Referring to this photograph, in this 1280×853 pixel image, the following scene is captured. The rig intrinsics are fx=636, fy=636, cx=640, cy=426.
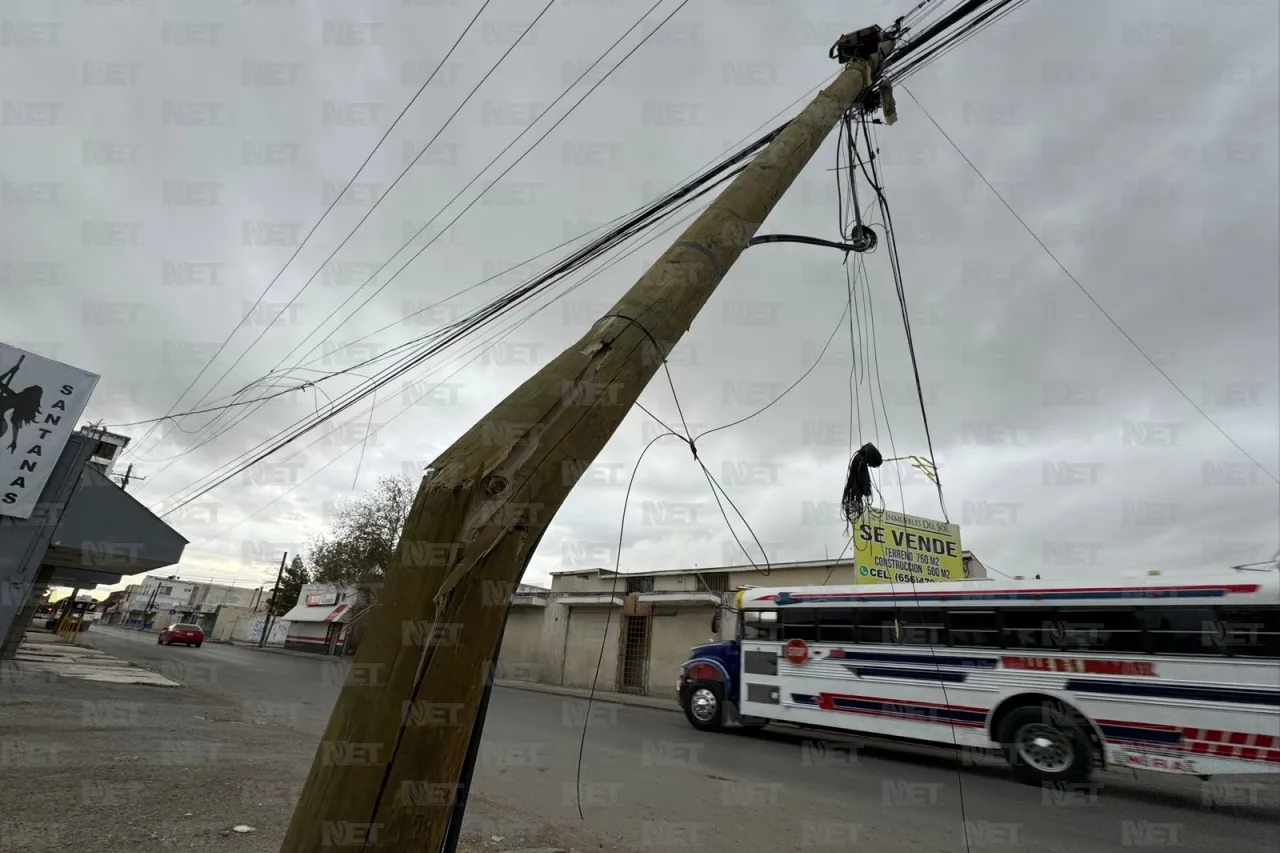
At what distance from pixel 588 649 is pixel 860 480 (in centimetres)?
1963

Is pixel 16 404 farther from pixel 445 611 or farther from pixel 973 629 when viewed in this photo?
pixel 973 629

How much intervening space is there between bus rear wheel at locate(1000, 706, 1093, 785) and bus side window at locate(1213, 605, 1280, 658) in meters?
A: 2.04

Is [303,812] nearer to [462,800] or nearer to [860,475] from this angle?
[462,800]

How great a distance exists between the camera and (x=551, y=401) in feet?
4.94

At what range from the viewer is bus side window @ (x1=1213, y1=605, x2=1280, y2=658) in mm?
7324

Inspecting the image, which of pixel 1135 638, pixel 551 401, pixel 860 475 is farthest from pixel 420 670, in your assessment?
pixel 1135 638

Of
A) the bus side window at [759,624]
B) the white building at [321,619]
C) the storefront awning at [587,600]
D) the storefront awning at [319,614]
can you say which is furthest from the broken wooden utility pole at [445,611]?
the storefront awning at [319,614]

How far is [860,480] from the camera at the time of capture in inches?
296

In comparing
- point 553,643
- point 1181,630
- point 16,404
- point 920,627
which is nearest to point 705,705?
point 920,627

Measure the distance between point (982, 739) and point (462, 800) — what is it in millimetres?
9793

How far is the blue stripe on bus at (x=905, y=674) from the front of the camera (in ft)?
30.9

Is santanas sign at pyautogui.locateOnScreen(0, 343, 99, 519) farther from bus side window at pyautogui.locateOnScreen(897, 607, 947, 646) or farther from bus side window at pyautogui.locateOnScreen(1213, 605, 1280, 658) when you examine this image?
bus side window at pyautogui.locateOnScreen(1213, 605, 1280, 658)

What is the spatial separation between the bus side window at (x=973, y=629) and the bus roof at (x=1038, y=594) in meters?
0.13

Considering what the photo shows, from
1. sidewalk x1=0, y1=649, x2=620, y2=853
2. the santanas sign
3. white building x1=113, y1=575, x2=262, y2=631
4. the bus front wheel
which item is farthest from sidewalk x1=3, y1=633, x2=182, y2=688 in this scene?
white building x1=113, y1=575, x2=262, y2=631
